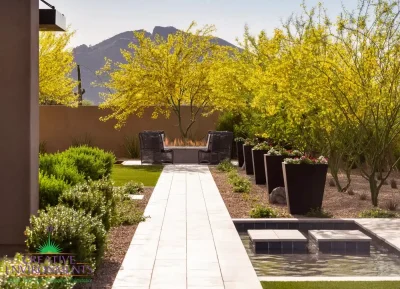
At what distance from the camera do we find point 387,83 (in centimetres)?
1107

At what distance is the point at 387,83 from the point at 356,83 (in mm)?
485

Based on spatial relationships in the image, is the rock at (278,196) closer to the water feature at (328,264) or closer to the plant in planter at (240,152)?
the water feature at (328,264)

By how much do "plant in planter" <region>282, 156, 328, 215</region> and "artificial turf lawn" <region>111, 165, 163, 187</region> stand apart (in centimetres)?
518

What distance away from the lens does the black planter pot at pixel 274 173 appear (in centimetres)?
1294

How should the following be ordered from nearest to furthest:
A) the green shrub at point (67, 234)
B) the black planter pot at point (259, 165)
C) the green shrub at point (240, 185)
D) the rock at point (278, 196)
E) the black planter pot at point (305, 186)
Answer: the green shrub at point (67, 234)
the black planter pot at point (305, 186)
the rock at point (278, 196)
the green shrub at point (240, 185)
the black planter pot at point (259, 165)

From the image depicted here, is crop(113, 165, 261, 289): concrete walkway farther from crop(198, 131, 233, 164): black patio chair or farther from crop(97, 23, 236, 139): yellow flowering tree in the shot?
crop(97, 23, 236, 139): yellow flowering tree

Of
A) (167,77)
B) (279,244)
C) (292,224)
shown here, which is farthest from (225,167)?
(279,244)

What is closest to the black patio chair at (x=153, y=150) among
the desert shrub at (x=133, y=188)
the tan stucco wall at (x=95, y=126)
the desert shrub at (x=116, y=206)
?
the tan stucco wall at (x=95, y=126)

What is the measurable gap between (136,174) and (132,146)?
7.08 m

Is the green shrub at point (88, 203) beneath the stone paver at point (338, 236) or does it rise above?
above

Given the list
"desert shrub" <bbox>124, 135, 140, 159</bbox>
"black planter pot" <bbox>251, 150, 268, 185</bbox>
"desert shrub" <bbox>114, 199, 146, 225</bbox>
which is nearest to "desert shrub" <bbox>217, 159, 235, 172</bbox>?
"black planter pot" <bbox>251, 150, 268, 185</bbox>

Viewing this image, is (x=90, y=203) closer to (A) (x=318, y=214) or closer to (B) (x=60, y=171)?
(B) (x=60, y=171)

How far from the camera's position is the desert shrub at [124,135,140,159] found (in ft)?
82.0

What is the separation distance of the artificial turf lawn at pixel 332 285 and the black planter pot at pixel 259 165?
356 inches
